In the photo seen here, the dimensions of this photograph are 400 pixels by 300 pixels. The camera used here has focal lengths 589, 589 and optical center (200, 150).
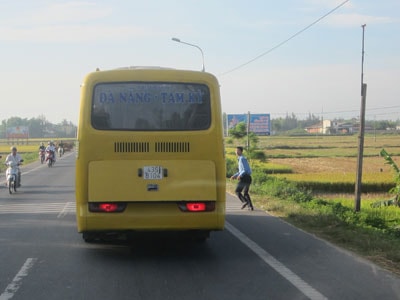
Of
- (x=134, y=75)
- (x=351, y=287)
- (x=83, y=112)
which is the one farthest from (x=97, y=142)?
(x=351, y=287)

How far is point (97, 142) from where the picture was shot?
335 inches

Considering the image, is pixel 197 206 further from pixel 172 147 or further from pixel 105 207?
pixel 105 207

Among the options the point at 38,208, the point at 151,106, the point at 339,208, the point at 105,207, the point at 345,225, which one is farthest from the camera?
the point at 339,208

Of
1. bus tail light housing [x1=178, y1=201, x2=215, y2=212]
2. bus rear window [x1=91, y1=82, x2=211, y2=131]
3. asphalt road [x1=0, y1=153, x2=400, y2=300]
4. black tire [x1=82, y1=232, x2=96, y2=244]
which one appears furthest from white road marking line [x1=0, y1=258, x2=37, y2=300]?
bus tail light housing [x1=178, y1=201, x2=215, y2=212]

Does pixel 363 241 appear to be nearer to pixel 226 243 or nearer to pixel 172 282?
pixel 226 243

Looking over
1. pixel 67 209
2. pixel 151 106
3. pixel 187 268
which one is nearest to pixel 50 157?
pixel 67 209

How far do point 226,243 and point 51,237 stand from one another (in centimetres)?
325

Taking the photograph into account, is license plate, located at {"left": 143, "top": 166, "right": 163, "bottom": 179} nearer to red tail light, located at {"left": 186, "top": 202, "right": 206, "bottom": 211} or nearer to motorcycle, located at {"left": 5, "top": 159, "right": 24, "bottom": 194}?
red tail light, located at {"left": 186, "top": 202, "right": 206, "bottom": 211}

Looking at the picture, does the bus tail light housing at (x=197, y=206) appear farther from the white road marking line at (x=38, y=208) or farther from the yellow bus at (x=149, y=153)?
the white road marking line at (x=38, y=208)

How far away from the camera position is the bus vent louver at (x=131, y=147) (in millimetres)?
8539

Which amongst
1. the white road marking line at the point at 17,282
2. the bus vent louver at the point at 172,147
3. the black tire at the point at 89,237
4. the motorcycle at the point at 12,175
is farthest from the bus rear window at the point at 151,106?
the motorcycle at the point at 12,175

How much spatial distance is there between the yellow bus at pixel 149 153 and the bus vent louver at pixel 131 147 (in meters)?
0.01

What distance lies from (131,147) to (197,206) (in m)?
1.29

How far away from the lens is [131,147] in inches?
337
